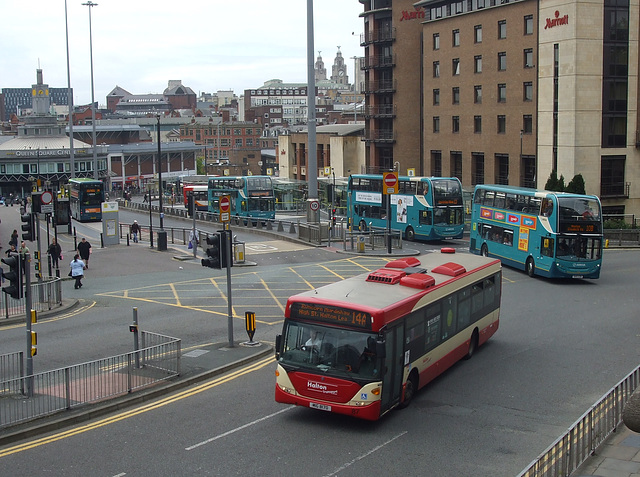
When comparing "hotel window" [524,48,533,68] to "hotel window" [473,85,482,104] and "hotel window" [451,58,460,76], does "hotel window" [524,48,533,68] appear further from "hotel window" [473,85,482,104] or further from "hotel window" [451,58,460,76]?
"hotel window" [451,58,460,76]

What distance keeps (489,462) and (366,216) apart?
39417 millimetres

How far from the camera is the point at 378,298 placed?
1377 cm

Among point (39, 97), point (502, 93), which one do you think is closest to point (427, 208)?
point (502, 93)

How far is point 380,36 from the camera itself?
76562mm

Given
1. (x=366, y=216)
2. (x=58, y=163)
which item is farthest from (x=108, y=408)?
(x=58, y=163)

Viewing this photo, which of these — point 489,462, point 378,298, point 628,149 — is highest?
point 628,149

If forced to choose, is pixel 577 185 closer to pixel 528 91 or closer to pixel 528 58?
pixel 528 91

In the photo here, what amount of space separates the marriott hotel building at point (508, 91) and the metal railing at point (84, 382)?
143 ft

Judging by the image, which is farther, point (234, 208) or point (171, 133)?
point (171, 133)

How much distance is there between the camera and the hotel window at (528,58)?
189 ft

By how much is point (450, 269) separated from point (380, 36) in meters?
63.5

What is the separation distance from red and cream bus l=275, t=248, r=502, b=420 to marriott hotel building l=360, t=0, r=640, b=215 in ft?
138

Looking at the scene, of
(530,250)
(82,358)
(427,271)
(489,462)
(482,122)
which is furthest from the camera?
(482,122)

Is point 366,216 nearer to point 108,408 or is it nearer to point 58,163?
point 108,408
